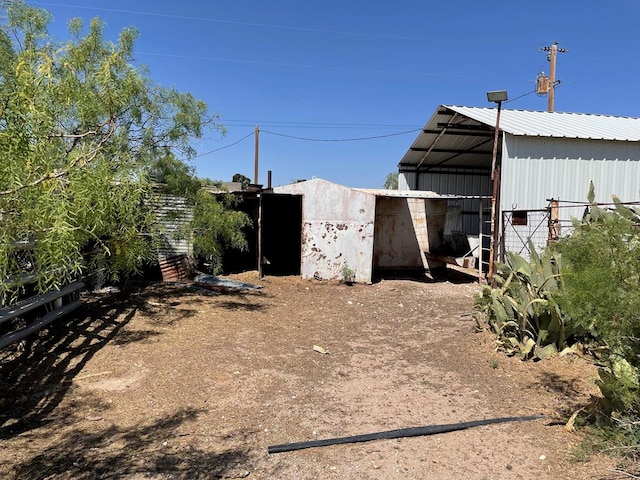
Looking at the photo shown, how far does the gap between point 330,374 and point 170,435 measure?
2147 millimetres

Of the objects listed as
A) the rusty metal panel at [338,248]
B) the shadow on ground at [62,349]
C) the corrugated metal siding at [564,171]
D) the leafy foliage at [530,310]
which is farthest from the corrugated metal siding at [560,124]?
the shadow on ground at [62,349]

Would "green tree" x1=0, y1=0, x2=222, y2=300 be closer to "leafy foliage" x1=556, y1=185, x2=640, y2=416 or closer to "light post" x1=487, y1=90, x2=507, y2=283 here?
"leafy foliage" x1=556, y1=185, x2=640, y2=416

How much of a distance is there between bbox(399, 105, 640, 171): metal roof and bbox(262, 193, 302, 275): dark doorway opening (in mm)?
5345

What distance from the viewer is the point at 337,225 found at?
39.2 feet

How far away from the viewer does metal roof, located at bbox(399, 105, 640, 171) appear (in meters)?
12.9

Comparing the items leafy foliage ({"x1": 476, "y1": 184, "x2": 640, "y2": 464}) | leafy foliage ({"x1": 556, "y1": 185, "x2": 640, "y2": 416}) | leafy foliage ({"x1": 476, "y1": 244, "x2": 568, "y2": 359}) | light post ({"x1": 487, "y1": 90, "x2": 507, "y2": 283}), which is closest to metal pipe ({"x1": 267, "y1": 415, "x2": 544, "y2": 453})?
leafy foliage ({"x1": 476, "y1": 184, "x2": 640, "y2": 464})

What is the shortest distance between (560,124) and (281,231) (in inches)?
390

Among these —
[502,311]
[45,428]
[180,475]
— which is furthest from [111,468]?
[502,311]

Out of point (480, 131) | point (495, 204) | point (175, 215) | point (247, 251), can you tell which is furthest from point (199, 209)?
point (480, 131)

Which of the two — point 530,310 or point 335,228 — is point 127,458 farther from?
point 335,228

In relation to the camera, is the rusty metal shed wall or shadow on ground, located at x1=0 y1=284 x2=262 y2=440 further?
the rusty metal shed wall

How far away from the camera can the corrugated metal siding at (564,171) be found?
476 inches

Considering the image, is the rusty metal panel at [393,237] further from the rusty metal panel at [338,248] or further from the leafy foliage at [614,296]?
the leafy foliage at [614,296]

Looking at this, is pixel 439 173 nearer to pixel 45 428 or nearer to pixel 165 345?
pixel 165 345
